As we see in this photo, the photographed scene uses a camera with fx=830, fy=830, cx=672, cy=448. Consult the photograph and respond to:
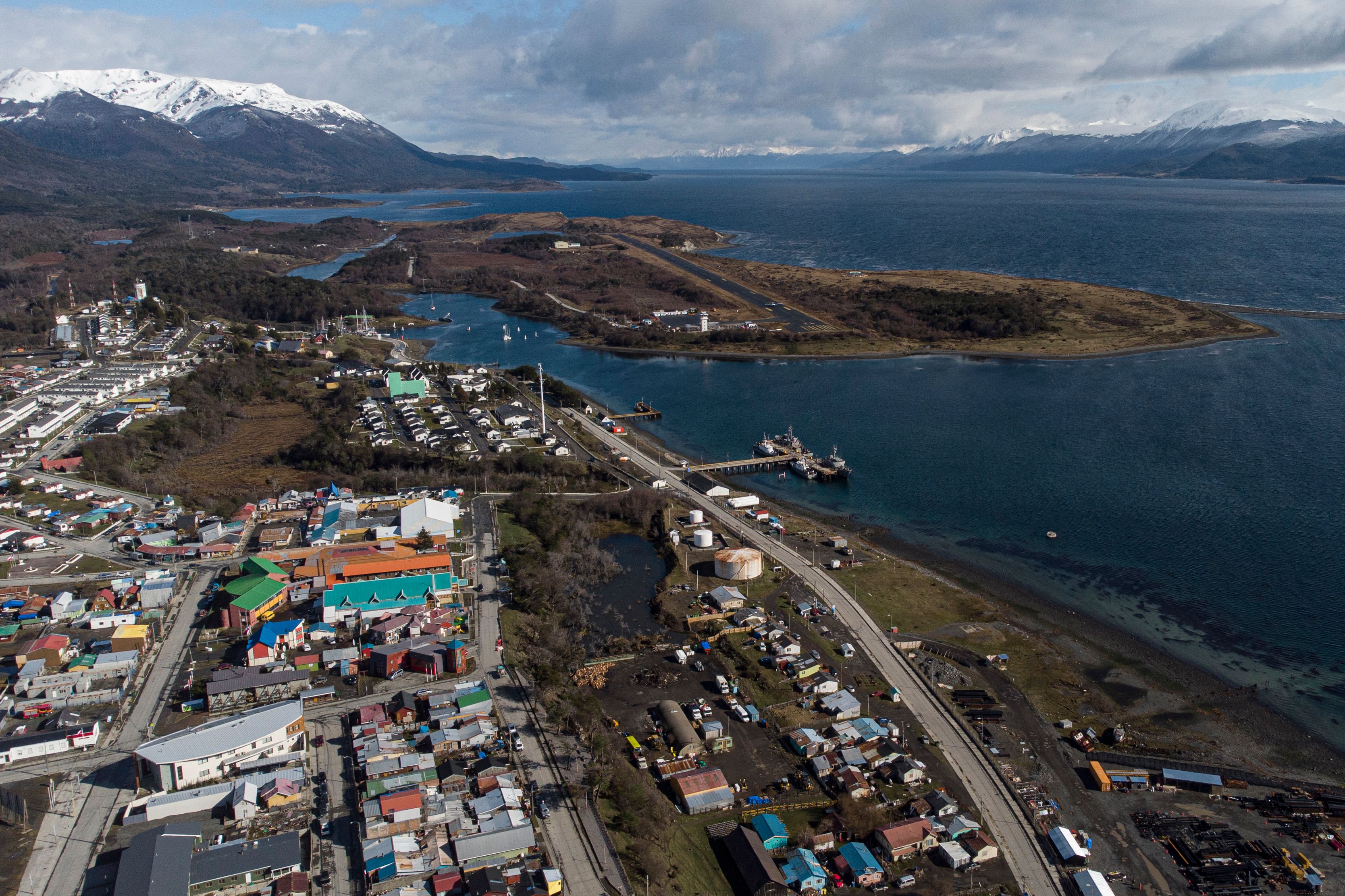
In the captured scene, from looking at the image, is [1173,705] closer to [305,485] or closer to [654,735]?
[654,735]

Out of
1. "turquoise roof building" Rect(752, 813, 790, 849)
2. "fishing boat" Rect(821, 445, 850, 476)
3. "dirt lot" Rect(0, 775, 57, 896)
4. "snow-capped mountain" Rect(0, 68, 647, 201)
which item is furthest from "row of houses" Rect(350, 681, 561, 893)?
"snow-capped mountain" Rect(0, 68, 647, 201)

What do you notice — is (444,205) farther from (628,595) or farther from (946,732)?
(946,732)

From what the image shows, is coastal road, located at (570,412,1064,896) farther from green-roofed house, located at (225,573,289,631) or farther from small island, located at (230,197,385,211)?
small island, located at (230,197,385,211)

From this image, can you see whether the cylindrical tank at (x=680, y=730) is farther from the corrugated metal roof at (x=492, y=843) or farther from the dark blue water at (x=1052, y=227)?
the dark blue water at (x=1052, y=227)

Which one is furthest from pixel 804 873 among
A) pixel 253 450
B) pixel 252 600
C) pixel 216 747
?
pixel 253 450

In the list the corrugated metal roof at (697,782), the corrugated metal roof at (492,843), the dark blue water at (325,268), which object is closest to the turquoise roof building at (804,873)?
the corrugated metal roof at (697,782)

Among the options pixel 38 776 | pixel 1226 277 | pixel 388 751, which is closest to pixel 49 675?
pixel 38 776
